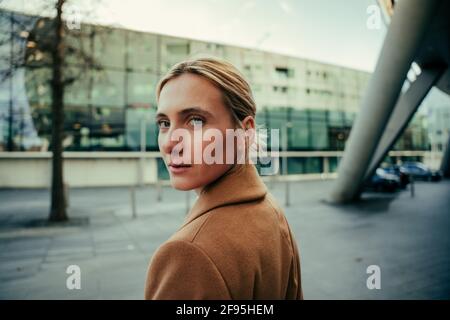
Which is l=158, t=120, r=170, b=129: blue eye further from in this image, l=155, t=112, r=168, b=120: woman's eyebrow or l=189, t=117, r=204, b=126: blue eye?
l=189, t=117, r=204, b=126: blue eye

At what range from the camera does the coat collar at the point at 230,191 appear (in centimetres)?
96

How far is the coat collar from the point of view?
962mm

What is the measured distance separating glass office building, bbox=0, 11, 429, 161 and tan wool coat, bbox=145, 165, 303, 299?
1448 centimetres

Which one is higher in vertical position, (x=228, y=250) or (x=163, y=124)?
(x=163, y=124)

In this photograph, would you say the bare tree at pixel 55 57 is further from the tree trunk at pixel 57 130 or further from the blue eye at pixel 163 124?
the blue eye at pixel 163 124

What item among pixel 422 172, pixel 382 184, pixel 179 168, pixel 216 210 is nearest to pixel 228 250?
pixel 216 210

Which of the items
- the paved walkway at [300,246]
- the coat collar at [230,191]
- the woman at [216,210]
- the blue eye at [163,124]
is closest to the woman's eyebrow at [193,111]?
the woman at [216,210]

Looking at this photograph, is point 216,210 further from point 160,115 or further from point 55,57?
point 55,57

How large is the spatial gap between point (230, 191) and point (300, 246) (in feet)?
19.9

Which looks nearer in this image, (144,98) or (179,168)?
(179,168)

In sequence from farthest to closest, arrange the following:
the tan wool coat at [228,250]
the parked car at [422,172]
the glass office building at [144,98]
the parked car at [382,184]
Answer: the parked car at [422,172] < the glass office building at [144,98] < the parked car at [382,184] < the tan wool coat at [228,250]

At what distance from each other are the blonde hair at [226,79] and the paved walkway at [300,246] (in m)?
3.76

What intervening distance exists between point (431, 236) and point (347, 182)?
4919 mm

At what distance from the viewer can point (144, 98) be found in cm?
2216
